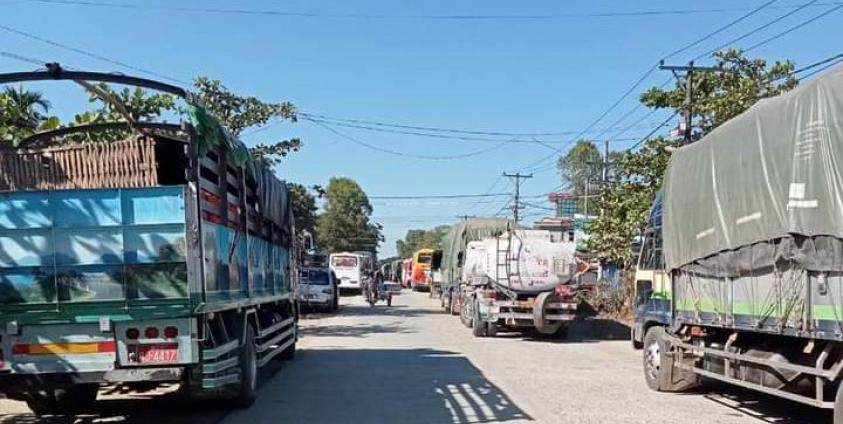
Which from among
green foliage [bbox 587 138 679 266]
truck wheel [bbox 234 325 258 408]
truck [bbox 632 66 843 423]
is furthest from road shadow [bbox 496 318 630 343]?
truck wheel [bbox 234 325 258 408]

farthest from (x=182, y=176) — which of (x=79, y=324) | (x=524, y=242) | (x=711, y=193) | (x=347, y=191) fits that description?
(x=347, y=191)

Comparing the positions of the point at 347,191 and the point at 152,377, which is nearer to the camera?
the point at 152,377

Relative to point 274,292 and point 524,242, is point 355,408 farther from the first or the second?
point 524,242

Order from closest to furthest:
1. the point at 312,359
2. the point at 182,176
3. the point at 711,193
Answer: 1. the point at 182,176
2. the point at 711,193
3. the point at 312,359

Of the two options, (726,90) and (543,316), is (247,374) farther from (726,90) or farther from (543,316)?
(726,90)

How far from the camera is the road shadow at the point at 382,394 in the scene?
9.95 meters

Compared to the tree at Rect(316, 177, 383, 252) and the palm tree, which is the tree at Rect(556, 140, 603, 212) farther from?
the palm tree

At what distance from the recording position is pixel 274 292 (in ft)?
45.5

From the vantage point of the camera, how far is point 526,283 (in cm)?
2195

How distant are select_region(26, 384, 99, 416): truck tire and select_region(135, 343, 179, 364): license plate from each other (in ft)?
7.50

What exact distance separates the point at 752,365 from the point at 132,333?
6657 mm

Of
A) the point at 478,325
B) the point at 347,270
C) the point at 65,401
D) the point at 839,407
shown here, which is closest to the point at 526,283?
the point at 478,325

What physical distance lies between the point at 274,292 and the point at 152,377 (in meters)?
5.62

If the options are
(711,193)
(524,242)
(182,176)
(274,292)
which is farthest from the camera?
(524,242)
